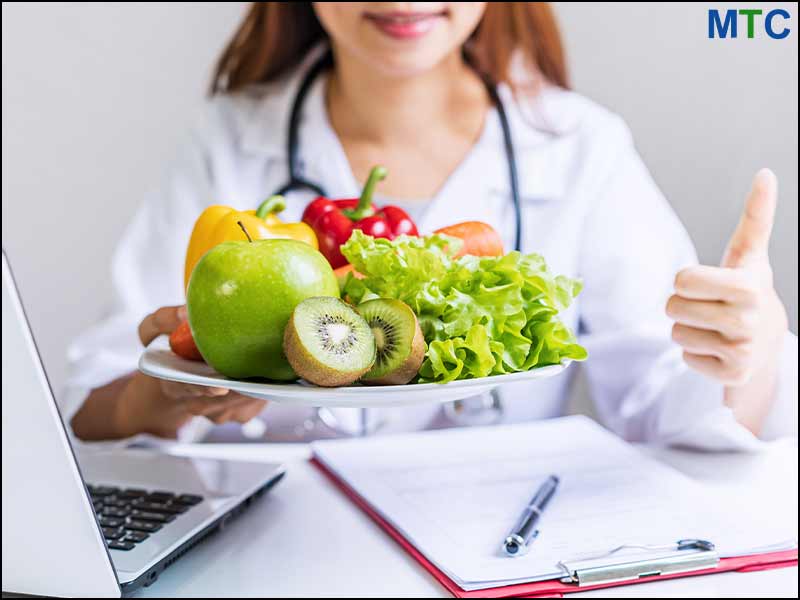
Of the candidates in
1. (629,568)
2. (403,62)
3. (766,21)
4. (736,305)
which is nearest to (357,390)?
(629,568)

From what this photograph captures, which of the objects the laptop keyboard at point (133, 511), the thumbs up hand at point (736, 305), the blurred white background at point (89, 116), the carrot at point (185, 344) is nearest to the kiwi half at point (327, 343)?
the carrot at point (185, 344)

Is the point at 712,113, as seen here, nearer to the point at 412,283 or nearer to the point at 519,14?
the point at 519,14

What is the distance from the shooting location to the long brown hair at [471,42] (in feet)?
4.46

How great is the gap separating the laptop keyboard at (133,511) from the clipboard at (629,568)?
0.20 metres

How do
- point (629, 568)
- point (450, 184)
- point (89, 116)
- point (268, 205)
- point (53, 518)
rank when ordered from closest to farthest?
point (53, 518)
point (629, 568)
point (268, 205)
point (450, 184)
point (89, 116)

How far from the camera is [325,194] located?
1.29 meters

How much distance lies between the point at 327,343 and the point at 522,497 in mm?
303

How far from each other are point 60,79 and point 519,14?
0.94 meters

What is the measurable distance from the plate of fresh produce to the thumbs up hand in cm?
18

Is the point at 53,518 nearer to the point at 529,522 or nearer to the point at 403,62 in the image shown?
the point at 529,522

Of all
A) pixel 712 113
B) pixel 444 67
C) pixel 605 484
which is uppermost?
pixel 444 67

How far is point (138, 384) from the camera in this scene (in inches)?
40.0

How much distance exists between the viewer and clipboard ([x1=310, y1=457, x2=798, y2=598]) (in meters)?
0.62

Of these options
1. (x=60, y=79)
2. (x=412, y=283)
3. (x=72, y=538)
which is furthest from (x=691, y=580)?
(x=60, y=79)
